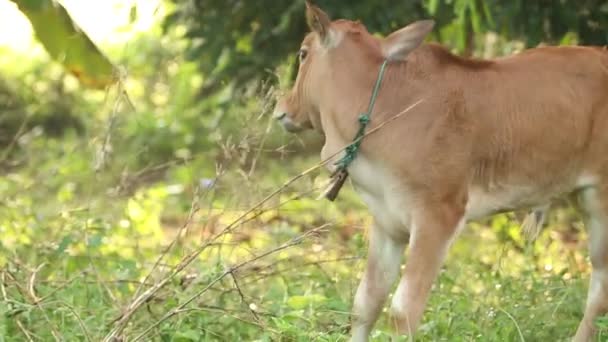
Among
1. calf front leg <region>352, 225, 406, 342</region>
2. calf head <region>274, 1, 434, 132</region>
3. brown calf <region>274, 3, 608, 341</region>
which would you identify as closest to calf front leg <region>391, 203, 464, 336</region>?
brown calf <region>274, 3, 608, 341</region>

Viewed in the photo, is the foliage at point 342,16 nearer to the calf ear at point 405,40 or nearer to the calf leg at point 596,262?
the calf ear at point 405,40

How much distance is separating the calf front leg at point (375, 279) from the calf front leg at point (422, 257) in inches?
12.7

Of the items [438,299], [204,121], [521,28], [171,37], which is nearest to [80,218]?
[438,299]

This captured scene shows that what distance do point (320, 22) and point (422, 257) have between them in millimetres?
994

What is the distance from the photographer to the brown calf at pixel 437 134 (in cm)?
501

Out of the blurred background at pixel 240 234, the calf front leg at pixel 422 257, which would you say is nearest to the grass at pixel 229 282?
the blurred background at pixel 240 234

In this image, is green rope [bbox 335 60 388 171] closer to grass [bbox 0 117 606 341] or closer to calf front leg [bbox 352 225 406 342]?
grass [bbox 0 117 606 341]

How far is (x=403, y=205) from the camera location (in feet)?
16.5

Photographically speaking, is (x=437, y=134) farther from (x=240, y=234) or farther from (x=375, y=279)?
(x=240, y=234)

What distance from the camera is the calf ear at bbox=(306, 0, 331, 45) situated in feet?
16.8

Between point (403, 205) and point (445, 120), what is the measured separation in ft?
1.20

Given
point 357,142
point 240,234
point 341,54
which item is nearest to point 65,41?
point 240,234

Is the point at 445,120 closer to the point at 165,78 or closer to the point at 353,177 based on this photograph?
the point at 353,177

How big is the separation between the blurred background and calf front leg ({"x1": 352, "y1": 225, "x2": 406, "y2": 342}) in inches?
3.7
